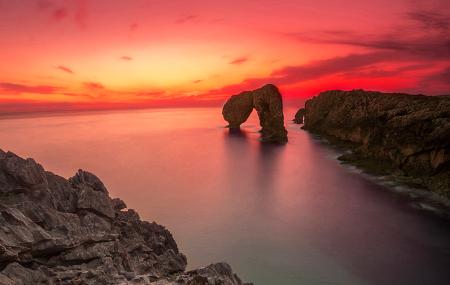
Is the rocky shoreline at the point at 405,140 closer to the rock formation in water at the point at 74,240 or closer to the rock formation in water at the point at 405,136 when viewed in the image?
the rock formation in water at the point at 405,136

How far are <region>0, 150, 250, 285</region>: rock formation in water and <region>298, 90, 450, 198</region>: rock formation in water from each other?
3944 cm

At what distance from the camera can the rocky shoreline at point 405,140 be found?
4641cm

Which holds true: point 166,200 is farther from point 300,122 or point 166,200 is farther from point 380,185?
point 300,122

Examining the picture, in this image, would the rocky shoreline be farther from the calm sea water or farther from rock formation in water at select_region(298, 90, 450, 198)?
the calm sea water

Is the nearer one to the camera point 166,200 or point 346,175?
point 166,200

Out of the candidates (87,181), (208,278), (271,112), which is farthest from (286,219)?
(271,112)

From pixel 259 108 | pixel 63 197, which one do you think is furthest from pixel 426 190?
pixel 259 108

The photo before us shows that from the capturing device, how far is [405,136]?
54.3 m

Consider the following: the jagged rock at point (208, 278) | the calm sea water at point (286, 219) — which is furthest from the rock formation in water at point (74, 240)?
the calm sea water at point (286, 219)

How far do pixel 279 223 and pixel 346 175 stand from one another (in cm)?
2790

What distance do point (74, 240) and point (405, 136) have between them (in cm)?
5400

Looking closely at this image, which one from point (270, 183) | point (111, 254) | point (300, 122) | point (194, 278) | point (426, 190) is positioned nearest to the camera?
point (194, 278)

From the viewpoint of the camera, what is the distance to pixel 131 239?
2152cm

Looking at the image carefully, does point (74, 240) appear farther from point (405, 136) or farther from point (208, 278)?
Result: point (405, 136)
